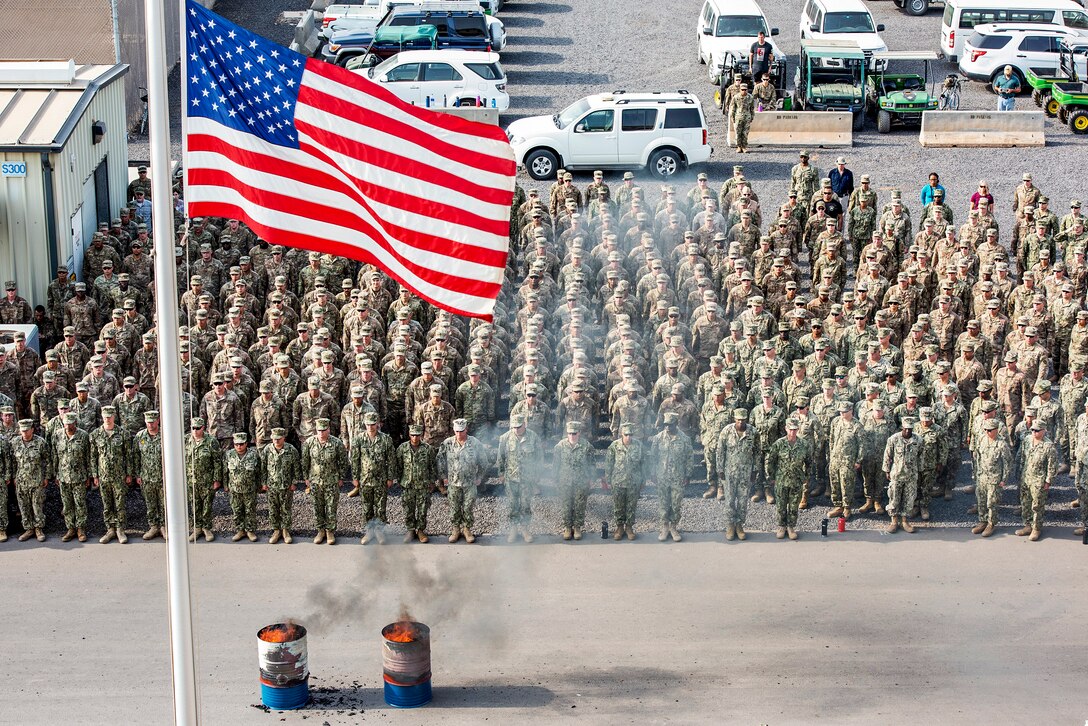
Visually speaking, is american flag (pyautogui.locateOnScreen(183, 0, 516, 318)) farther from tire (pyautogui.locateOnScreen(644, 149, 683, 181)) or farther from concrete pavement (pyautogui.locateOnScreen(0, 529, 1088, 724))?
tire (pyautogui.locateOnScreen(644, 149, 683, 181))

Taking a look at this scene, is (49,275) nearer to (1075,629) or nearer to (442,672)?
(442,672)

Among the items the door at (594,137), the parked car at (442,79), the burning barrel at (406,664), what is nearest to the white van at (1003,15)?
the parked car at (442,79)

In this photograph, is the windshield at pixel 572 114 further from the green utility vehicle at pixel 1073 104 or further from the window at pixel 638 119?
the green utility vehicle at pixel 1073 104

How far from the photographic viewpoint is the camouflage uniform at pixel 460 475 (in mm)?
15320

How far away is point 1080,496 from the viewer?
15.6 m

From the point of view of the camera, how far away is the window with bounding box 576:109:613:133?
26359 millimetres

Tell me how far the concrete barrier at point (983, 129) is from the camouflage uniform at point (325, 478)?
53.6 feet

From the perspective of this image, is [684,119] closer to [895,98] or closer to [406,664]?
[895,98]

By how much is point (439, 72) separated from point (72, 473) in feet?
49.6

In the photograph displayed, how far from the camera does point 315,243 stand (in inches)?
372

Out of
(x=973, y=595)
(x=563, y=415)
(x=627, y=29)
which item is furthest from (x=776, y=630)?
(x=627, y=29)

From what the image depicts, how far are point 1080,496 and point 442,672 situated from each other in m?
6.25

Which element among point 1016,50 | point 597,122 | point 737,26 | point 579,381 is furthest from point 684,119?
point 579,381

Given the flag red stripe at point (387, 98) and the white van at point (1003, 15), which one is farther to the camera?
the white van at point (1003, 15)
